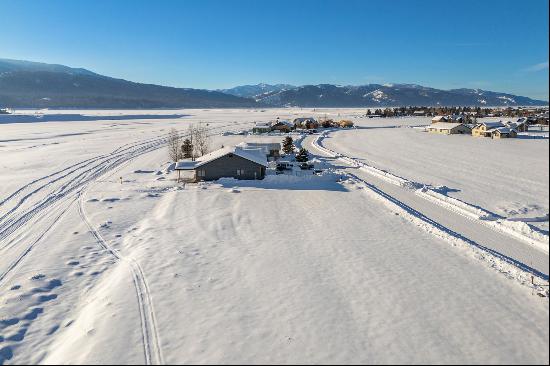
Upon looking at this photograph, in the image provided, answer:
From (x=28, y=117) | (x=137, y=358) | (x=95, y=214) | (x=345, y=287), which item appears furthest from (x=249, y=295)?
(x=28, y=117)

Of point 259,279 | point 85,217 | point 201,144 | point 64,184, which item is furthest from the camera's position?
point 201,144

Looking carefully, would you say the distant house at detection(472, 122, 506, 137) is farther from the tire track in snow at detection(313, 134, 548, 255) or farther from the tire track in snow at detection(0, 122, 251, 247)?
the tire track in snow at detection(0, 122, 251, 247)

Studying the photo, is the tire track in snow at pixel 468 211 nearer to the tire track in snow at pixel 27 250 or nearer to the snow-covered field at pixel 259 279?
the snow-covered field at pixel 259 279

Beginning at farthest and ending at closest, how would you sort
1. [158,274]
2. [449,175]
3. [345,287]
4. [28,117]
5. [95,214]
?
1. [28,117]
2. [449,175]
3. [95,214]
4. [158,274]
5. [345,287]

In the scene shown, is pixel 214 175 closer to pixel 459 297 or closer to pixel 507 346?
pixel 459 297

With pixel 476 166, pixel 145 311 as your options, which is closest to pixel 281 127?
pixel 476 166

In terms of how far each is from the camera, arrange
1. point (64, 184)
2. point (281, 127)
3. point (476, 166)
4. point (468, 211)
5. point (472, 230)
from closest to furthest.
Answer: point (472, 230) → point (468, 211) → point (64, 184) → point (476, 166) → point (281, 127)

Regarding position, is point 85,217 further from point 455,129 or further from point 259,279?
point 455,129
